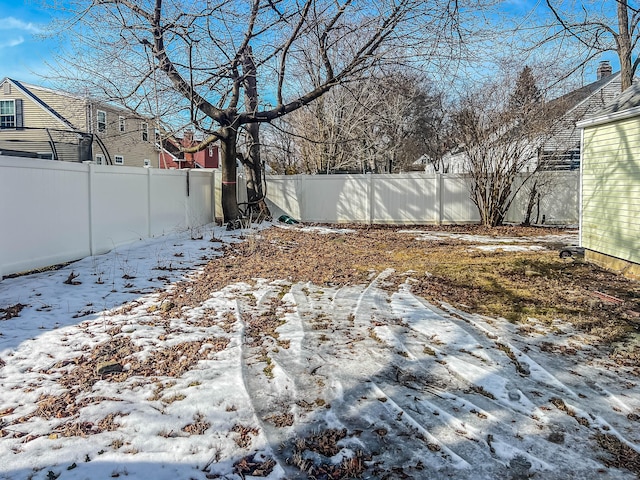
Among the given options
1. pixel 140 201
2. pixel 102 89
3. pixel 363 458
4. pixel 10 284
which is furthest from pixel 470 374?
pixel 102 89

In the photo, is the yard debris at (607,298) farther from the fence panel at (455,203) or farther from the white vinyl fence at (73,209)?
the fence panel at (455,203)

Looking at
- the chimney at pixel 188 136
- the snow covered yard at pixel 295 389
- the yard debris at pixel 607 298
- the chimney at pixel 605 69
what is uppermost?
the chimney at pixel 605 69

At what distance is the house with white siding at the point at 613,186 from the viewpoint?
6141 mm

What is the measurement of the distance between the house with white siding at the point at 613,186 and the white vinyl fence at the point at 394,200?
625 cm

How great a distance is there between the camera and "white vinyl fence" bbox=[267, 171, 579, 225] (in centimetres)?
1352

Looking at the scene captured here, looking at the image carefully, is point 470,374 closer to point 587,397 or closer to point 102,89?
point 587,397

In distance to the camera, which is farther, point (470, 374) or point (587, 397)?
point (470, 374)

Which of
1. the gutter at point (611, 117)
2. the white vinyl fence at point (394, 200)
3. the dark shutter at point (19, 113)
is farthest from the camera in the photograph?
the dark shutter at point (19, 113)

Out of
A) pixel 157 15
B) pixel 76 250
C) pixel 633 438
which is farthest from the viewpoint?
pixel 157 15

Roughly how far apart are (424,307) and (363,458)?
8.68 feet

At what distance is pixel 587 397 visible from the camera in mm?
2787

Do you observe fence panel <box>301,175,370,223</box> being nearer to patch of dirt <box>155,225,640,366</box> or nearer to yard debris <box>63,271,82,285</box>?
patch of dirt <box>155,225,640,366</box>

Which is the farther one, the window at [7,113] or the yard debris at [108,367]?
the window at [7,113]

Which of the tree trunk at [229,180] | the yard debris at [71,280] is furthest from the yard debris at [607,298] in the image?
the tree trunk at [229,180]
